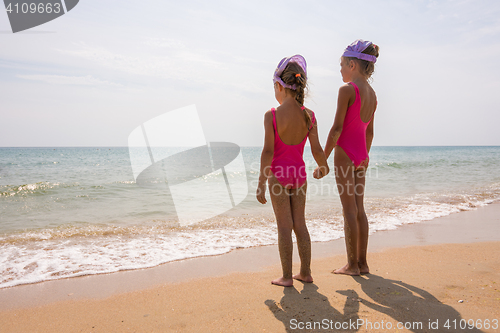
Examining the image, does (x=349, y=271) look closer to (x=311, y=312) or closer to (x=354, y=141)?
(x=311, y=312)

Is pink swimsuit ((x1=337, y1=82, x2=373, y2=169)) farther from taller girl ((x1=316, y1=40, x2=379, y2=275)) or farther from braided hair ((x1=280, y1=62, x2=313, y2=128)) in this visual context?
braided hair ((x1=280, y1=62, x2=313, y2=128))

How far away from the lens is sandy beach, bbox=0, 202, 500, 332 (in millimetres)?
2043

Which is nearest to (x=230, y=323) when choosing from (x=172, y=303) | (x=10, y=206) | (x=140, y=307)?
(x=172, y=303)

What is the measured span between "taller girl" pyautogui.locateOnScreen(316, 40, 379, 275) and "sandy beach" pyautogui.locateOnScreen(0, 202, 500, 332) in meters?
0.32

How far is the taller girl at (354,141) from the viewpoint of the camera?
2.82m

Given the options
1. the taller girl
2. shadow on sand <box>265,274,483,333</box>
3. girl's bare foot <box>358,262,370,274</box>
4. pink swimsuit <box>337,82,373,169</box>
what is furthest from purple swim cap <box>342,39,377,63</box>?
shadow on sand <box>265,274,483,333</box>

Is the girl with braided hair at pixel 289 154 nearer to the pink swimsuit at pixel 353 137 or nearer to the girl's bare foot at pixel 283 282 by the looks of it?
the girl's bare foot at pixel 283 282

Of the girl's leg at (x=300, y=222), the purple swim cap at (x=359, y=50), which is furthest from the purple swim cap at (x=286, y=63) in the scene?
the girl's leg at (x=300, y=222)

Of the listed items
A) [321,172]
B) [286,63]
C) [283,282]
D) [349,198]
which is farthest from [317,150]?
[283,282]

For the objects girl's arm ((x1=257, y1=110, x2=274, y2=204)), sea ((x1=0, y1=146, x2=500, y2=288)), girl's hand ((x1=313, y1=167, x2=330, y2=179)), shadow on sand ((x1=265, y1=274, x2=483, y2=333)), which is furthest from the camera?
sea ((x1=0, y1=146, x2=500, y2=288))

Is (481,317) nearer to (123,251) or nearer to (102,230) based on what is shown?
(123,251)

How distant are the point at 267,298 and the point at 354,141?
1.62 m

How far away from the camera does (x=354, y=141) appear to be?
2887mm

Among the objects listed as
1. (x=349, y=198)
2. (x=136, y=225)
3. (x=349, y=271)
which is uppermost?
(x=349, y=198)
